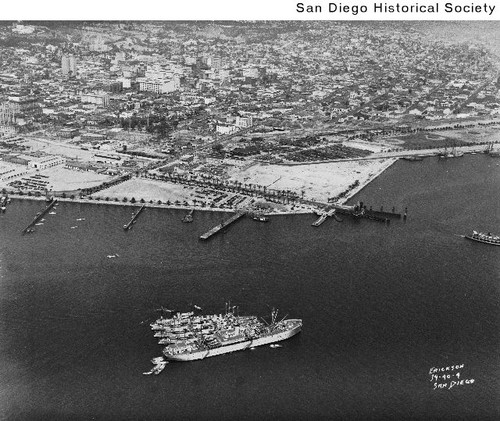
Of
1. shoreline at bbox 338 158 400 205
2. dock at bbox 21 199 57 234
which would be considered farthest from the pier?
dock at bbox 21 199 57 234

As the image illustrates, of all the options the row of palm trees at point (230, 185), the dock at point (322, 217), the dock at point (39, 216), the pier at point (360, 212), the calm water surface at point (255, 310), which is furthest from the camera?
the row of palm trees at point (230, 185)

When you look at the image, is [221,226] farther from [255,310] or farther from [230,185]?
[255,310]

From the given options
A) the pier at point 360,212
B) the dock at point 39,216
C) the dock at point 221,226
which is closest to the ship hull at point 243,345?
the dock at point 221,226

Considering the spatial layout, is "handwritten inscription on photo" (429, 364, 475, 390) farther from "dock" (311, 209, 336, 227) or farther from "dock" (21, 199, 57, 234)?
"dock" (21, 199, 57, 234)

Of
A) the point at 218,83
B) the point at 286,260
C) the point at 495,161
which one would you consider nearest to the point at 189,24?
the point at 218,83

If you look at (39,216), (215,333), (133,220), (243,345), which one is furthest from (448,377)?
(39,216)

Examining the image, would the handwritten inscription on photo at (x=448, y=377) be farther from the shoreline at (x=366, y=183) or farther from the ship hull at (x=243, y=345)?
the shoreline at (x=366, y=183)

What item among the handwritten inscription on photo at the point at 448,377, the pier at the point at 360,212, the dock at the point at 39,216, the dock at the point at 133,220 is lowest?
the handwritten inscription on photo at the point at 448,377
